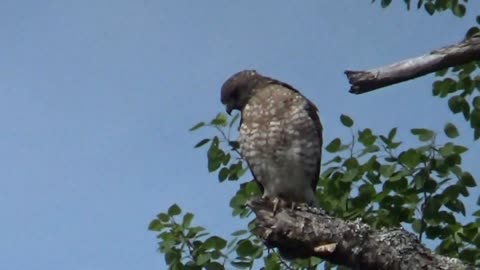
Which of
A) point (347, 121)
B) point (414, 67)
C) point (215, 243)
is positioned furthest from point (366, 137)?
point (414, 67)

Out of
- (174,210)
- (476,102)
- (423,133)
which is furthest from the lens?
(476,102)

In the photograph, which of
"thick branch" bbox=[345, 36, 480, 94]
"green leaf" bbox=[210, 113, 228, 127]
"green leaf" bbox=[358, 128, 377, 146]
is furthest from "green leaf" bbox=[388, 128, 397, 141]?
"thick branch" bbox=[345, 36, 480, 94]

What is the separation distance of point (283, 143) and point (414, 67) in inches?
113

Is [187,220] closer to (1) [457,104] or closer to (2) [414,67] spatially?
(1) [457,104]

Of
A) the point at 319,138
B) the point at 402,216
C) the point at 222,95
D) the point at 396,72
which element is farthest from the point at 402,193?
the point at 396,72

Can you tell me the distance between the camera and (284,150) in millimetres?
6570

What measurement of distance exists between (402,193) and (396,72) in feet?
9.05

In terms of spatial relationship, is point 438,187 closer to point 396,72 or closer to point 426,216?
point 426,216

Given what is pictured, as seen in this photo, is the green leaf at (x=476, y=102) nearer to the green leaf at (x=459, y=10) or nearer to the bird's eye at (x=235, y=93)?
the green leaf at (x=459, y=10)

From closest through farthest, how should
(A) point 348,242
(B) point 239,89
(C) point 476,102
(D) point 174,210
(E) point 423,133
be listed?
(A) point 348,242 → (E) point 423,133 → (D) point 174,210 → (C) point 476,102 → (B) point 239,89

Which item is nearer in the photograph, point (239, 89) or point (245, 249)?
point (245, 249)

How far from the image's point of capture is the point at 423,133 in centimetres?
614

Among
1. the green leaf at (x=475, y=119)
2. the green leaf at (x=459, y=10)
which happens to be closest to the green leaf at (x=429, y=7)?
the green leaf at (x=459, y=10)

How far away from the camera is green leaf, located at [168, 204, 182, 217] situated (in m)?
6.45
